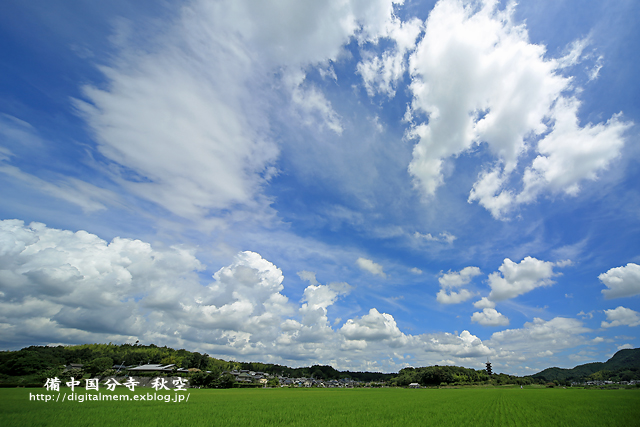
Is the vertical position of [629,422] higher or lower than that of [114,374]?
higher

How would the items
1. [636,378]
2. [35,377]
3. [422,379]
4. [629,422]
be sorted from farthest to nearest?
1. [422,379]
2. [636,378]
3. [35,377]
4. [629,422]

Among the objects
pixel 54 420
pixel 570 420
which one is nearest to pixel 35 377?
pixel 54 420

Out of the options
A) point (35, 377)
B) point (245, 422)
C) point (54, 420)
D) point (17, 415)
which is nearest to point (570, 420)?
point (245, 422)

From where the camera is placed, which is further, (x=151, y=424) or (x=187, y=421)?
(x=187, y=421)

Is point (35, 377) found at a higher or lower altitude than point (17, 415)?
lower

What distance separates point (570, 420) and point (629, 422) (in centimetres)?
413

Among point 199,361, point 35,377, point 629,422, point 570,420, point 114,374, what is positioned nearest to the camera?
point 629,422

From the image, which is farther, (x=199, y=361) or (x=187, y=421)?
(x=199, y=361)

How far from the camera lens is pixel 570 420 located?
80.5 ft

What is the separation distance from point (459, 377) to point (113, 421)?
659 ft

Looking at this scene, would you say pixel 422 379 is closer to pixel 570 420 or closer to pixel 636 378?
pixel 636 378

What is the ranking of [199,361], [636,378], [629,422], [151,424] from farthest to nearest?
[199,361] → [636,378] → [629,422] → [151,424]

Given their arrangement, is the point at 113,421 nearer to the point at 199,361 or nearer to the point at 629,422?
the point at 629,422

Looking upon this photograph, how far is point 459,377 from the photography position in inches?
6570
